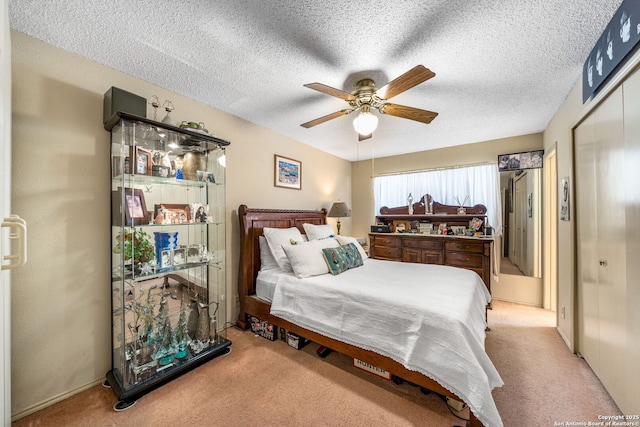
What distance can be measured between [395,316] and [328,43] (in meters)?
1.93

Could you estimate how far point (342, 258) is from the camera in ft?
Answer: 8.77

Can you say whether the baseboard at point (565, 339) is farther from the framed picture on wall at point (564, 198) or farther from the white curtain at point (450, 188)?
the white curtain at point (450, 188)

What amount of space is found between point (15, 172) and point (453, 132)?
4.27 metres

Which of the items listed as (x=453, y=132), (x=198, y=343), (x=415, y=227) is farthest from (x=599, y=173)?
(x=198, y=343)

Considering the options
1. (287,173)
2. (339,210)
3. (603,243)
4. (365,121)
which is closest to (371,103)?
(365,121)

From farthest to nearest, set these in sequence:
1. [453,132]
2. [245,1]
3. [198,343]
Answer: [453,132] → [198,343] → [245,1]

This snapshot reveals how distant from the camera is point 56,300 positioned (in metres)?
1.69

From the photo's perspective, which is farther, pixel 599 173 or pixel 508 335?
pixel 508 335

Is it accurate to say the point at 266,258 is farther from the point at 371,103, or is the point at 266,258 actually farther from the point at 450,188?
the point at 450,188

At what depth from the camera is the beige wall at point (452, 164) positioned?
3.51 meters

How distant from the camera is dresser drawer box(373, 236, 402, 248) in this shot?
4131mm

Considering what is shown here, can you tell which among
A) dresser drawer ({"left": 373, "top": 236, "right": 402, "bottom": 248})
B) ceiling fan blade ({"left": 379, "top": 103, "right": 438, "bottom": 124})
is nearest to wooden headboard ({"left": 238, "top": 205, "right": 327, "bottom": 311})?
ceiling fan blade ({"left": 379, "top": 103, "right": 438, "bottom": 124})

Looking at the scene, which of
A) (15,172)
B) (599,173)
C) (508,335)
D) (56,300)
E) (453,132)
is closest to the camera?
(15,172)

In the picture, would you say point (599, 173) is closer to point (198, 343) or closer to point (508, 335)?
point (508, 335)
